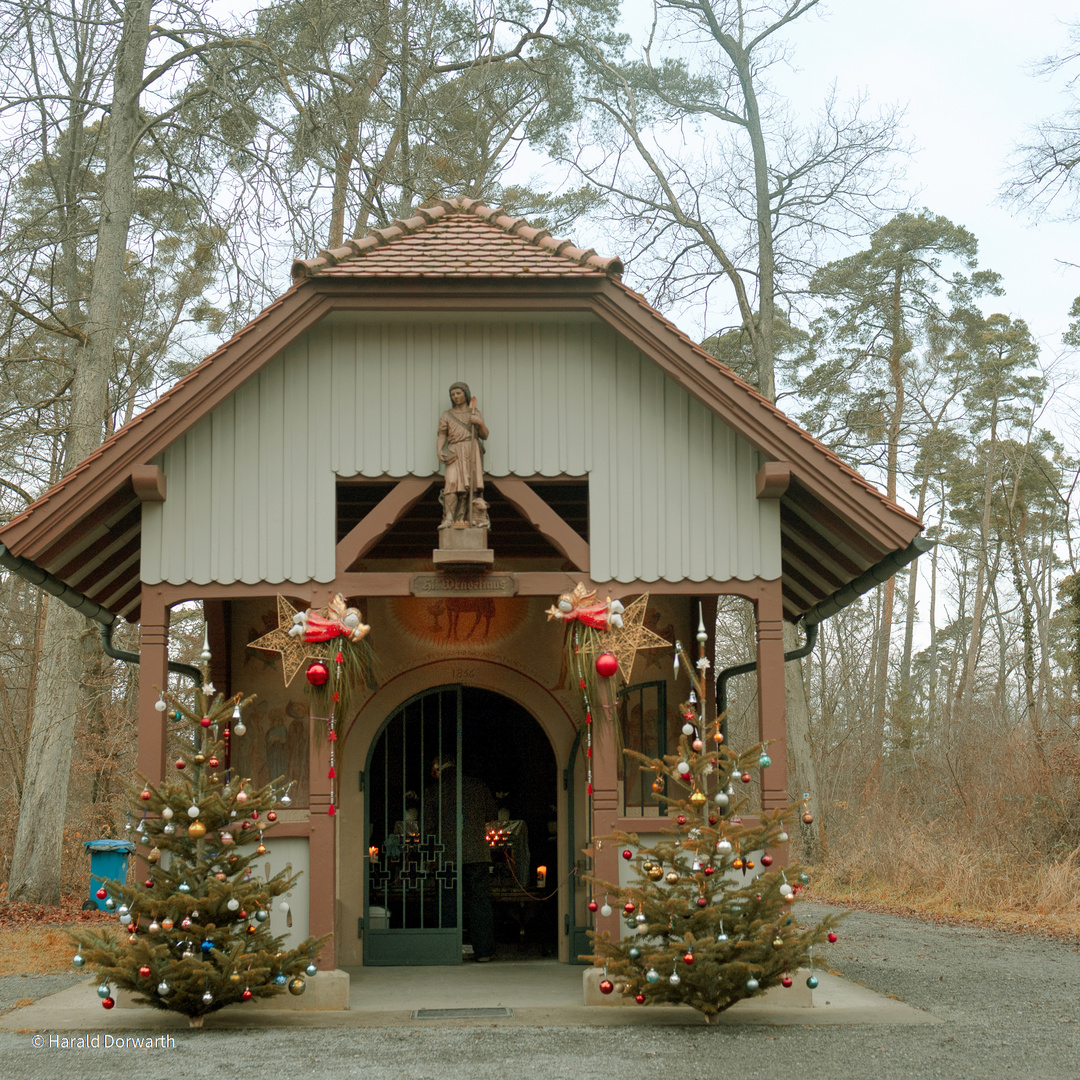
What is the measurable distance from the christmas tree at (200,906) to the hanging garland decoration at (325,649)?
617mm

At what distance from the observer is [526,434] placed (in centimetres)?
959

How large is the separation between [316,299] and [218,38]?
939 centimetres

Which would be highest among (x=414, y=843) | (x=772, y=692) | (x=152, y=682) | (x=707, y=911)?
(x=152, y=682)

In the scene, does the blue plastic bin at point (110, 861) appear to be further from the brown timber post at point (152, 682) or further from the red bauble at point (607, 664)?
the red bauble at point (607, 664)

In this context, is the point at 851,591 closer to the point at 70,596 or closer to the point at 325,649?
the point at 325,649

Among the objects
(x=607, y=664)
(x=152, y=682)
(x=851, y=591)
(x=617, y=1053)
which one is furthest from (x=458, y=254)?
(x=617, y=1053)

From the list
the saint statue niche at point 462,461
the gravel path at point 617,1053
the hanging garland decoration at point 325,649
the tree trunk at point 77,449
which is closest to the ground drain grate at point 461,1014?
the gravel path at point 617,1053

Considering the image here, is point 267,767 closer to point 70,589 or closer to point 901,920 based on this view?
point 70,589

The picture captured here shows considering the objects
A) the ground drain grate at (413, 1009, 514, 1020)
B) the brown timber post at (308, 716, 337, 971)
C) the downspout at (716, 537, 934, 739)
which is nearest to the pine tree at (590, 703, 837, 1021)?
the downspout at (716, 537, 934, 739)

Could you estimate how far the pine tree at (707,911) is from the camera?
26.6 feet

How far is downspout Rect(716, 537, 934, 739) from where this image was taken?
30.7 feet

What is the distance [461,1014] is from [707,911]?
202 cm

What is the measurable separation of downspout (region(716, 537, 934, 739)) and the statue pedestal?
2.01 meters

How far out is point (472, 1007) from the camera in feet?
29.9
